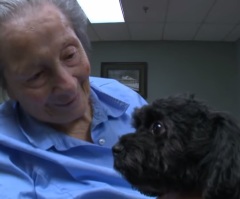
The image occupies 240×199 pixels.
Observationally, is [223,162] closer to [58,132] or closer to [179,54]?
[58,132]

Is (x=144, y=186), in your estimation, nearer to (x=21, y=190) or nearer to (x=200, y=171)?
(x=200, y=171)

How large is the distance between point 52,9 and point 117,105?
368mm

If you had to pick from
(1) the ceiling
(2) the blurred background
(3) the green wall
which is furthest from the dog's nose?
(3) the green wall

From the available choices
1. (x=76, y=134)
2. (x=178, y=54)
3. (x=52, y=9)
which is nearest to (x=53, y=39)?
(x=52, y=9)

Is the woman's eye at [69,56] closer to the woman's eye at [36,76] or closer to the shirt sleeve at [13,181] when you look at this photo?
the woman's eye at [36,76]

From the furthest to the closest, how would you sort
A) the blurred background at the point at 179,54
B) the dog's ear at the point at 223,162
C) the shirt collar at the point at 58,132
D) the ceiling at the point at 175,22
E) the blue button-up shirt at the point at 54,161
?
the blurred background at the point at 179,54
the ceiling at the point at 175,22
the shirt collar at the point at 58,132
the blue button-up shirt at the point at 54,161
the dog's ear at the point at 223,162

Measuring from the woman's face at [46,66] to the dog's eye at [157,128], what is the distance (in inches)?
11.9

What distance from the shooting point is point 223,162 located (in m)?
0.70

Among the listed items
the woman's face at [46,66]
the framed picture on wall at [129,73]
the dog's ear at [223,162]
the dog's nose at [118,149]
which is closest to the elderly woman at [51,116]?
the woman's face at [46,66]

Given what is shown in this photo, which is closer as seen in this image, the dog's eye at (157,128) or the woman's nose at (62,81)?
the dog's eye at (157,128)

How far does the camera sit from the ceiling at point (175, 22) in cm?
400

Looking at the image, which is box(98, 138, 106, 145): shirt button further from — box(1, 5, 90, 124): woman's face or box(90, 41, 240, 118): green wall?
box(90, 41, 240, 118): green wall

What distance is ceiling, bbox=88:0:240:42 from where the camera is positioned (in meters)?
4.00

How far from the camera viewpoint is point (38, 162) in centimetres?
95
